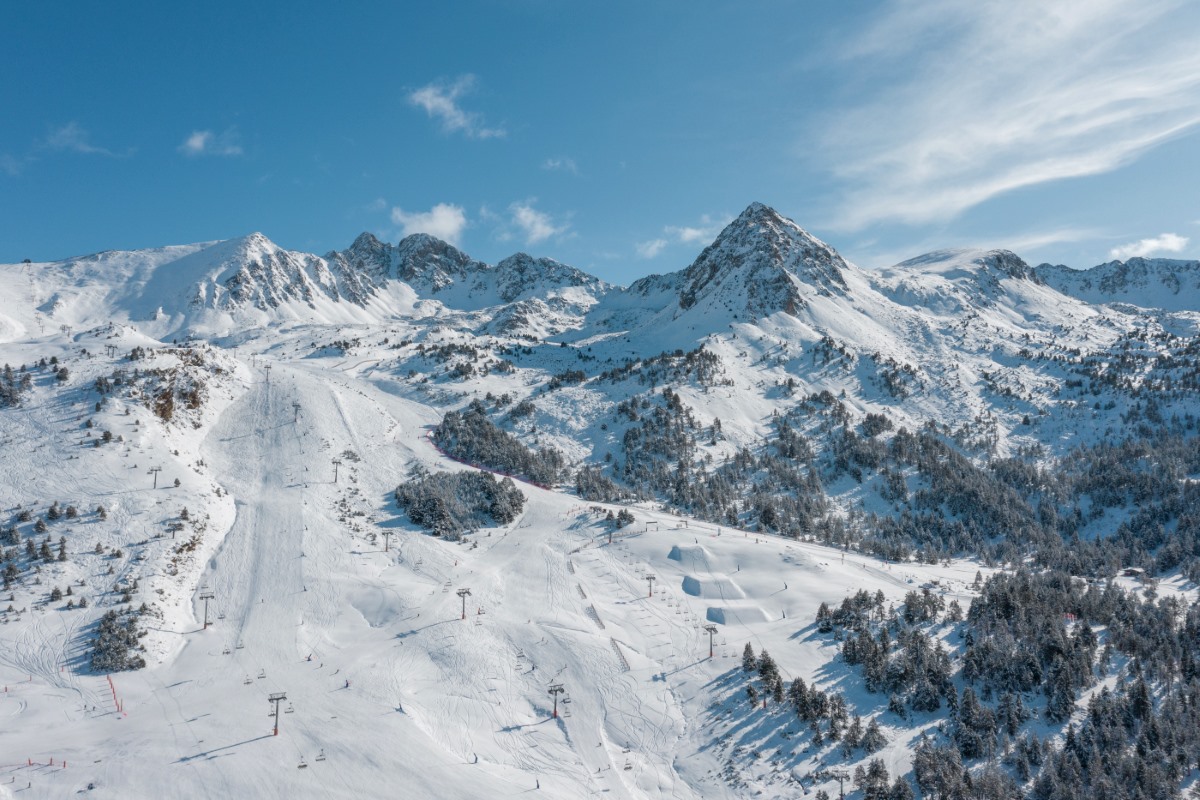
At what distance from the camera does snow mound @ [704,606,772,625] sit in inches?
2208

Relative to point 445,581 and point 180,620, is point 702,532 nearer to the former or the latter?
point 445,581

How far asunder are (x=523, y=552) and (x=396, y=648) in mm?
20634

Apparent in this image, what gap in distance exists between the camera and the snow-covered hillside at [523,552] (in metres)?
39.9

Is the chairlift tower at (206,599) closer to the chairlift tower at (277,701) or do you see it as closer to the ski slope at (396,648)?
the ski slope at (396,648)

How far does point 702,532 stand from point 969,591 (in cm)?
2813

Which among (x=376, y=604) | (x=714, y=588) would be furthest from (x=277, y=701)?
(x=714, y=588)

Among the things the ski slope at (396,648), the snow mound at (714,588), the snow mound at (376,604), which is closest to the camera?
the ski slope at (396,648)

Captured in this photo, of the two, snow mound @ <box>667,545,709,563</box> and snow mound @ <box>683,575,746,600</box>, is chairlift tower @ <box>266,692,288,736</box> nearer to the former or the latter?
snow mound @ <box>683,575,746,600</box>

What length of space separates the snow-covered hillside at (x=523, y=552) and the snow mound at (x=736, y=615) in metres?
0.27

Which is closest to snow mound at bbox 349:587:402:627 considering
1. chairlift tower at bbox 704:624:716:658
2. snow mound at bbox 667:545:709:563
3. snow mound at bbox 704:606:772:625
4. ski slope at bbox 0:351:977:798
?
ski slope at bbox 0:351:977:798

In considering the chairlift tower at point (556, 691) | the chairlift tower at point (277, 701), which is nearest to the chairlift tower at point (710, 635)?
the chairlift tower at point (556, 691)

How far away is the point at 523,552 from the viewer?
6881 cm

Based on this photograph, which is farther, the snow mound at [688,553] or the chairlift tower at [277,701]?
the snow mound at [688,553]

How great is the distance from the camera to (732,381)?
13375cm
